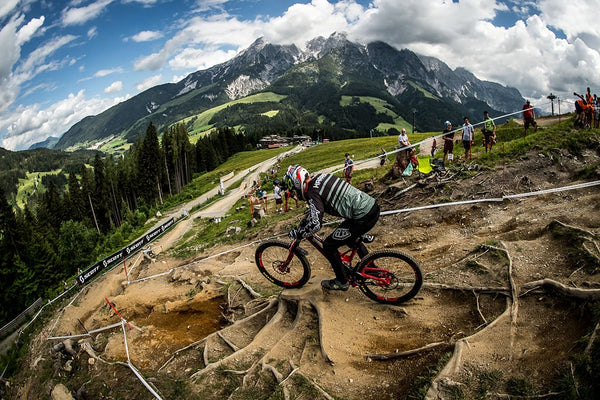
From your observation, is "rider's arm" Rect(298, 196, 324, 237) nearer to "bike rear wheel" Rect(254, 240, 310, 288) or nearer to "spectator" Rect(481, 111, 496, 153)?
"bike rear wheel" Rect(254, 240, 310, 288)

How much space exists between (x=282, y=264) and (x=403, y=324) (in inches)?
141

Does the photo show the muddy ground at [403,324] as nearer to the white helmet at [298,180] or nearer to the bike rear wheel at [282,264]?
the bike rear wheel at [282,264]

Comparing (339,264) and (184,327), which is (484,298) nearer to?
(339,264)

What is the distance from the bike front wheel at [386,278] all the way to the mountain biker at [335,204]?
0.68 m

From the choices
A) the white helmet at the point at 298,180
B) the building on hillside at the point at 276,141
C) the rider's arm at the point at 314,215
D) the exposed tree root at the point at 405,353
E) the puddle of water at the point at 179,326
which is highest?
the building on hillside at the point at 276,141

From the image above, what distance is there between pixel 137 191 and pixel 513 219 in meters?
83.0

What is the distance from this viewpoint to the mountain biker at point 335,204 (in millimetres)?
7289

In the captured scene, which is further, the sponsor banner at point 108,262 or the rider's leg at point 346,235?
the sponsor banner at point 108,262

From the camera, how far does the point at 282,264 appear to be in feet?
30.1

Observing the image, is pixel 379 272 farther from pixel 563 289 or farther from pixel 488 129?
pixel 488 129

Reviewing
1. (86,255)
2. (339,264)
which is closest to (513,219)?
(339,264)

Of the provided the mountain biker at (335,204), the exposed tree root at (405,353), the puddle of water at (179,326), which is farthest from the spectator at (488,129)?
the puddle of water at (179,326)

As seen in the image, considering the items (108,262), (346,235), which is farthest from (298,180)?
(108,262)

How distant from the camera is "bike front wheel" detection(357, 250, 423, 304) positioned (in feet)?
24.7
